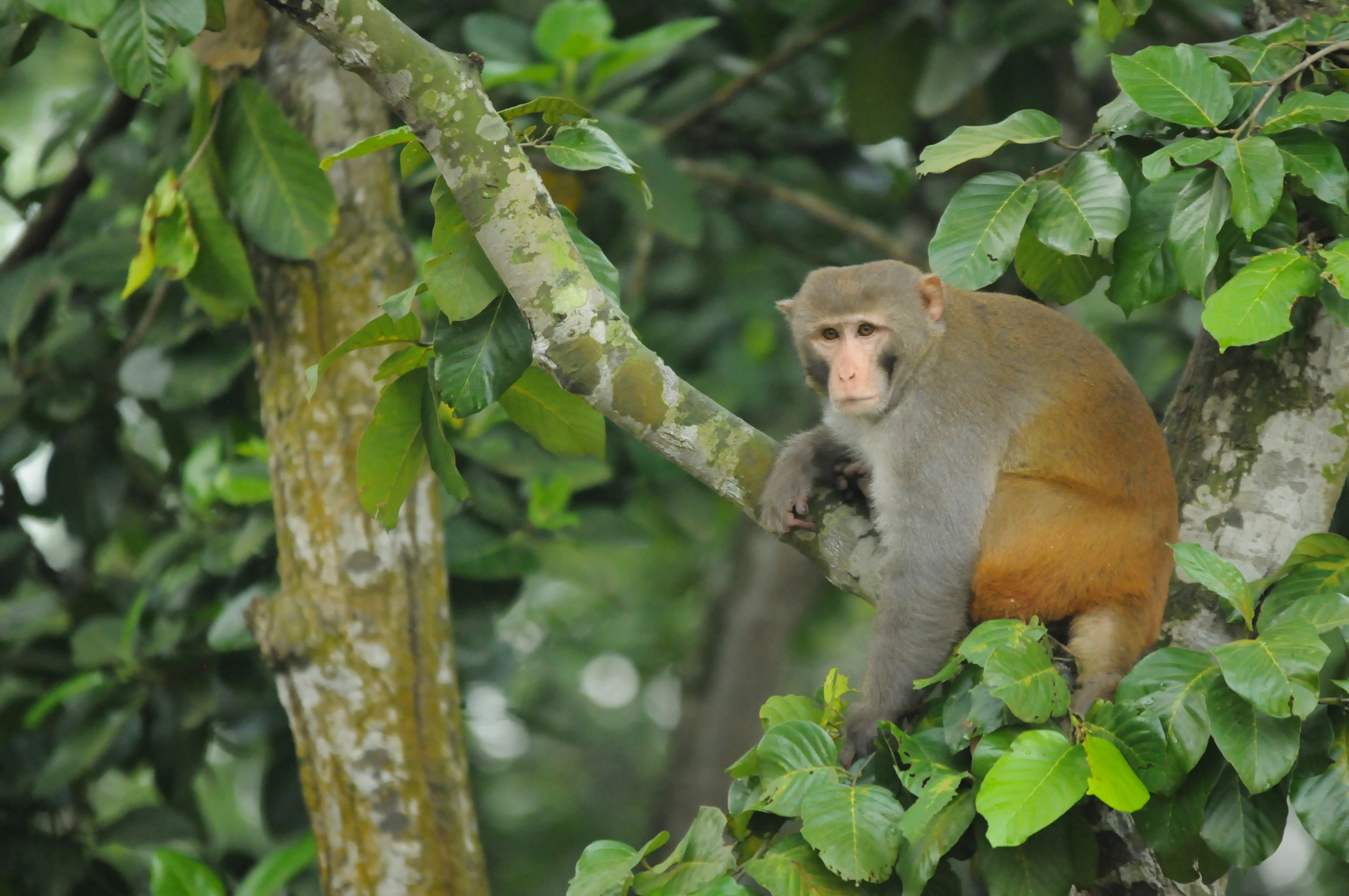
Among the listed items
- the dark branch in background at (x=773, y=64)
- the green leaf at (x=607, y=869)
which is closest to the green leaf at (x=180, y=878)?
the green leaf at (x=607, y=869)

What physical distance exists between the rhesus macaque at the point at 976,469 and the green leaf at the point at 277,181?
5.30 feet

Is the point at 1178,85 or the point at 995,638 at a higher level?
the point at 1178,85

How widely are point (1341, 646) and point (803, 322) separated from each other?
1.96 metres

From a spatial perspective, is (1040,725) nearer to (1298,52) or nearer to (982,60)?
(1298,52)

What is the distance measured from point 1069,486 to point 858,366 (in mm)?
714

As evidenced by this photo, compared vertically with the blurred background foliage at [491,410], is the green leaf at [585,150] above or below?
above

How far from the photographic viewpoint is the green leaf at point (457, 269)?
284 centimetres

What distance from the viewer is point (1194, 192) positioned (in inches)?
107

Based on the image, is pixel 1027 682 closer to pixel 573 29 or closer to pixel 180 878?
pixel 180 878

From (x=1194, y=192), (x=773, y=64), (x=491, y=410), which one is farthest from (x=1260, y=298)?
(x=773, y=64)

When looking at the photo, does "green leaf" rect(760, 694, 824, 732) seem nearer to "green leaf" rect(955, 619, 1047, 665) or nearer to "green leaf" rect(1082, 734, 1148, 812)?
"green leaf" rect(955, 619, 1047, 665)

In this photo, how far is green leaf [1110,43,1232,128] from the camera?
2.68 m

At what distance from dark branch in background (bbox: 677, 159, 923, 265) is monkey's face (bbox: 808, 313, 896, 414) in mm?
2660

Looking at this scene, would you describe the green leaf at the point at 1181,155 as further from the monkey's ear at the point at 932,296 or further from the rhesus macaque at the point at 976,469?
the monkey's ear at the point at 932,296
